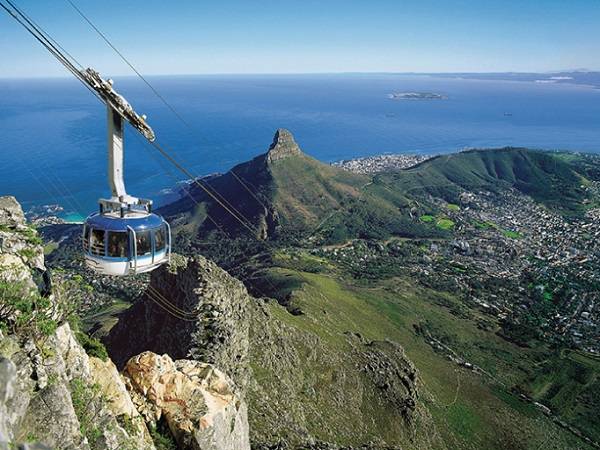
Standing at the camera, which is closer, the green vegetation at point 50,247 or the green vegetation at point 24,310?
the green vegetation at point 24,310

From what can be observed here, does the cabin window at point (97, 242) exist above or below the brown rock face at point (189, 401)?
above

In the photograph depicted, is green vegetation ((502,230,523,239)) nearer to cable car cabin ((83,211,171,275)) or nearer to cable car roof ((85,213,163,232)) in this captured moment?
cable car cabin ((83,211,171,275))

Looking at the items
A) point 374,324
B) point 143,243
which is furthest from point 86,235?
point 374,324

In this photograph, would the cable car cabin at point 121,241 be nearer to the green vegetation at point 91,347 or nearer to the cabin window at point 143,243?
the cabin window at point 143,243

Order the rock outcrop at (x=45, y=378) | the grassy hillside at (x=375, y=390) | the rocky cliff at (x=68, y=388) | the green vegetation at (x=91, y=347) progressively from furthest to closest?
the grassy hillside at (x=375, y=390), the green vegetation at (x=91, y=347), the rocky cliff at (x=68, y=388), the rock outcrop at (x=45, y=378)

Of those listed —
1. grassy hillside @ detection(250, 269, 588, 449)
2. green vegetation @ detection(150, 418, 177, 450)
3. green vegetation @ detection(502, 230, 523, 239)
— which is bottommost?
green vegetation @ detection(502, 230, 523, 239)

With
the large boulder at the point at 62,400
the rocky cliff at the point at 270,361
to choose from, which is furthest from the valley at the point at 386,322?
the large boulder at the point at 62,400

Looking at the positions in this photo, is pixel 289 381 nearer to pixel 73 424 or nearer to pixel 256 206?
pixel 73 424

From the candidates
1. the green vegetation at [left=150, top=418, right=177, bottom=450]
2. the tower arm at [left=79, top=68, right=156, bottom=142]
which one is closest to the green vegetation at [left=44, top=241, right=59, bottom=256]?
the green vegetation at [left=150, top=418, right=177, bottom=450]
